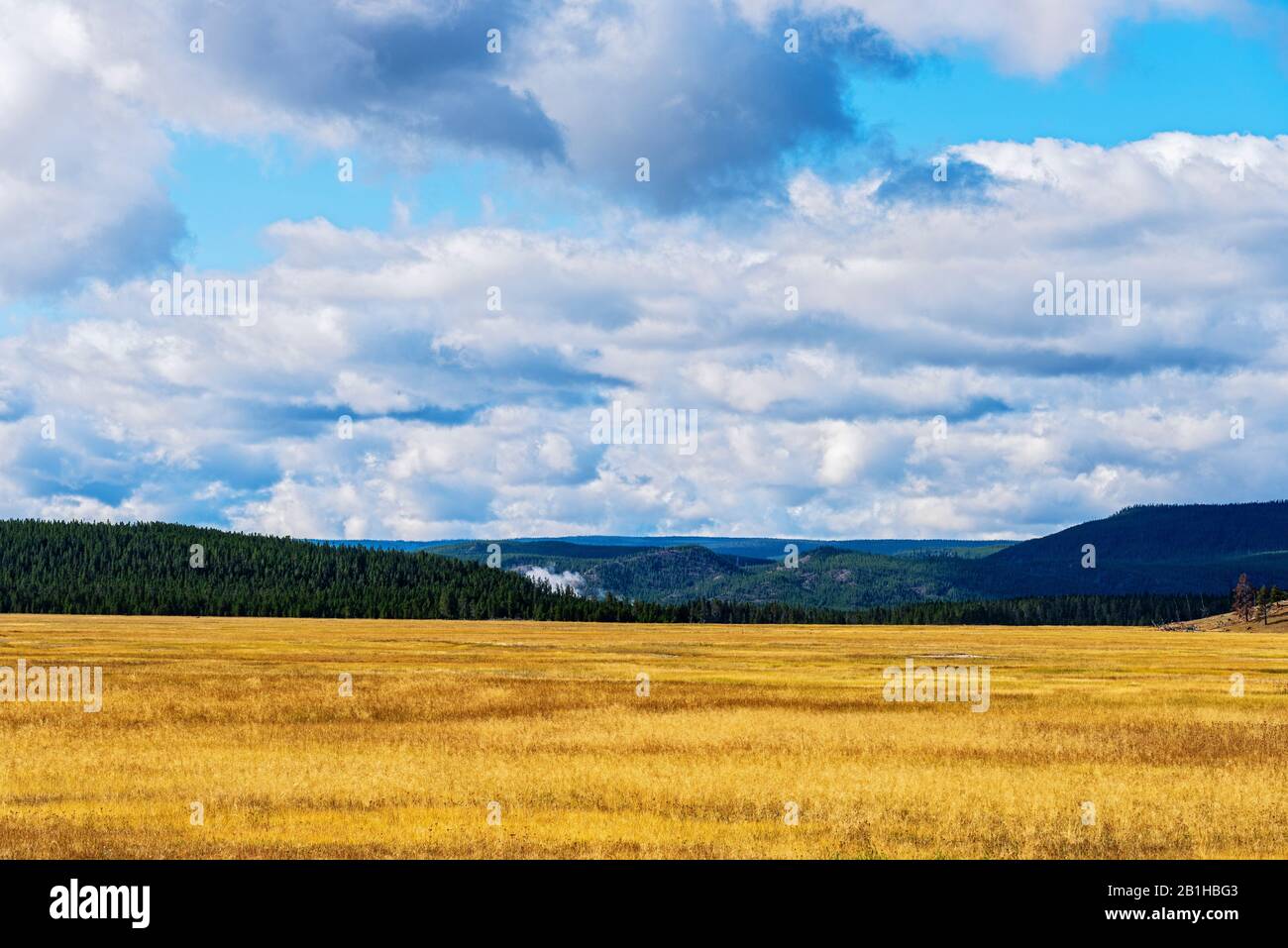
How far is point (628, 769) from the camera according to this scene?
35.8 meters

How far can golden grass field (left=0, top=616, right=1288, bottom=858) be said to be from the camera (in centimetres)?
2628

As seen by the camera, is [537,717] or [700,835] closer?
[700,835]

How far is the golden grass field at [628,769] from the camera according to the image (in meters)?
26.3

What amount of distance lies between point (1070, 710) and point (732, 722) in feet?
55.8

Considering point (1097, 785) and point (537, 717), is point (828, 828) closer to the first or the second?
point (1097, 785)

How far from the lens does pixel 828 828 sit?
2777 centimetres

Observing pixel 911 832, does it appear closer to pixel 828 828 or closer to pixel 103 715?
pixel 828 828
